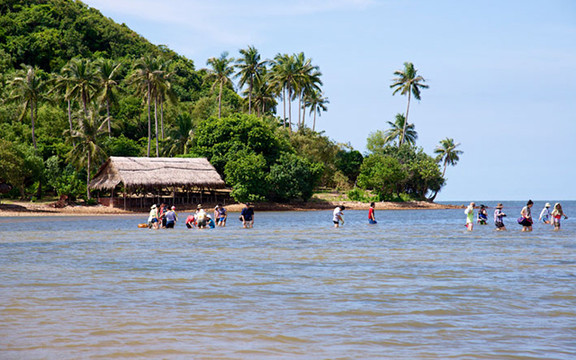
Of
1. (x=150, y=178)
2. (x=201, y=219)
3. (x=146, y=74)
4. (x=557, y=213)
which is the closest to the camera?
(x=557, y=213)

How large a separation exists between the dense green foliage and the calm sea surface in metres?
41.6

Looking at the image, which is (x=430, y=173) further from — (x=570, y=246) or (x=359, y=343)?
(x=359, y=343)

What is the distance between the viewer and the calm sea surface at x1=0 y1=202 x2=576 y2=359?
643 centimetres

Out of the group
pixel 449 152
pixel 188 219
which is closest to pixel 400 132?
pixel 449 152

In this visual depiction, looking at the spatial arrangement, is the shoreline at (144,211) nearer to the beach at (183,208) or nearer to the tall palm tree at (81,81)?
the beach at (183,208)

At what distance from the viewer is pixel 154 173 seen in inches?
2154

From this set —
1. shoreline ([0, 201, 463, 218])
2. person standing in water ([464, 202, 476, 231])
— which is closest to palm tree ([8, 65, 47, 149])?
shoreline ([0, 201, 463, 218])

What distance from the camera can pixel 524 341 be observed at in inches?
264

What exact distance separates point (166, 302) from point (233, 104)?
271 ft

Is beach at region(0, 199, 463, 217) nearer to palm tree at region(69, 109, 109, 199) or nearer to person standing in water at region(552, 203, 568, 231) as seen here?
palm tree at region(69, 109, 109, 199)

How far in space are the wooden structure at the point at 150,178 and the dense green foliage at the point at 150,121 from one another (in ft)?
6.37

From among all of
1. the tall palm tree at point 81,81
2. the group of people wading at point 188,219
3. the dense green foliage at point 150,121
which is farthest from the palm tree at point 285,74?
the group of people wading at point 188,219

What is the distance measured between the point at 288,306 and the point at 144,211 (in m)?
49.2

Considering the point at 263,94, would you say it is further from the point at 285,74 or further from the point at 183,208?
the point at 183,208
